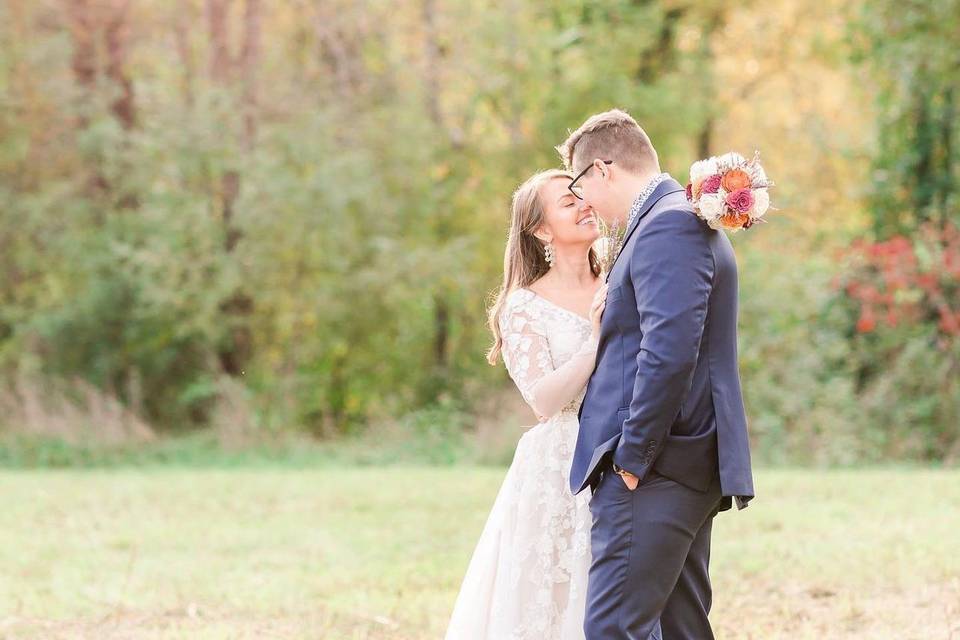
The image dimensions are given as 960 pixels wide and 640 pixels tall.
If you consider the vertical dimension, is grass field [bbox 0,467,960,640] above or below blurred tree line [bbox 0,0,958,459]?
below

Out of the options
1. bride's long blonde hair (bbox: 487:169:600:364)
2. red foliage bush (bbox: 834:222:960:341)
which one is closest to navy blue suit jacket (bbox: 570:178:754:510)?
bride's long blonde hair (bbox: 487:169:600:364)

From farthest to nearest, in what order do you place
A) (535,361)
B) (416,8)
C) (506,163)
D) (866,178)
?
1. (416,8)
2. (506,163)
3. (866,178)
4. (535,361)

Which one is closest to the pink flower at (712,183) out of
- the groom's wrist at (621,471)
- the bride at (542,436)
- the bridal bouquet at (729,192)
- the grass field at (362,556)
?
the bridal bouquet at (729,192)

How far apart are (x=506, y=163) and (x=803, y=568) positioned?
12.1 meters

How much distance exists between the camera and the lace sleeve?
13.8ft

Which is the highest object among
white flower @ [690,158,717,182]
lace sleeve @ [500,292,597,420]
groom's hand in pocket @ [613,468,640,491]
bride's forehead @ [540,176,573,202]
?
white flower @ [690,158,717,182]

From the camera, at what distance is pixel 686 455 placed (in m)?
3.64

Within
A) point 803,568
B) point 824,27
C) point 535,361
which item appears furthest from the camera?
point 824,27

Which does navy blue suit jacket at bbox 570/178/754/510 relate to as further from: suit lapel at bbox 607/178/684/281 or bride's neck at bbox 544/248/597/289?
bride's neck at bbox 544/248/597/289

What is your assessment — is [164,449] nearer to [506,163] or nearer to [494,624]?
[506,163]

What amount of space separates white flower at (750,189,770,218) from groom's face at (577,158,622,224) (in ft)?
1.52

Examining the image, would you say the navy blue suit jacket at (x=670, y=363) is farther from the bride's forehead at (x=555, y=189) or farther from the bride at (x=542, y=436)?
the bride's forehead at (x=555, y=189)

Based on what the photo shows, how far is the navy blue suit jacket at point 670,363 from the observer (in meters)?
3.51

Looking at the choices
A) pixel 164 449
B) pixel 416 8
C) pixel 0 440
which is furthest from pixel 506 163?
pixel 0 440
